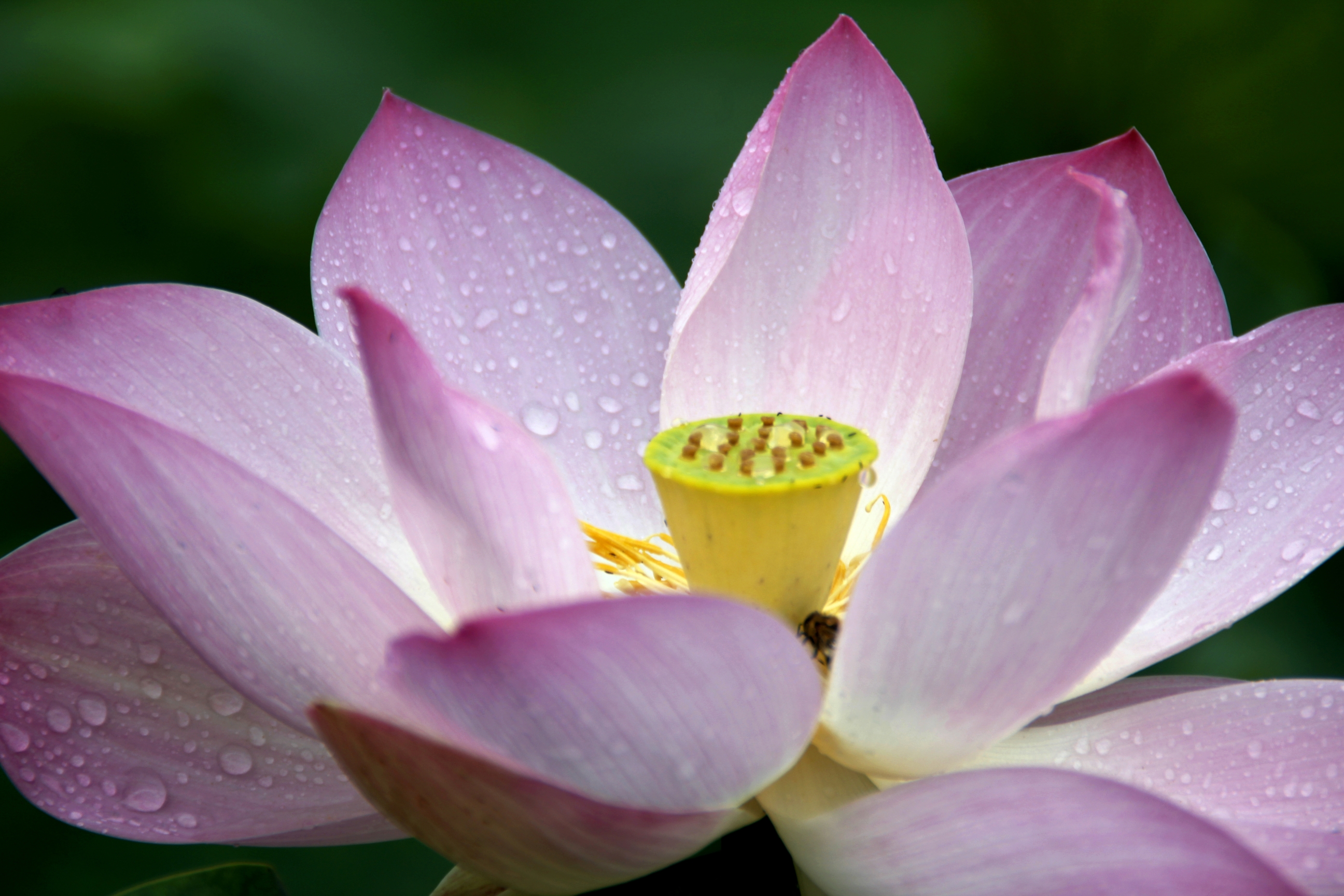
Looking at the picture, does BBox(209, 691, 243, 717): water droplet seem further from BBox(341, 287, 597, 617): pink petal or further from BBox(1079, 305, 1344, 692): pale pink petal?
BBox(1079, 305, 1344, 692): pale pink petal

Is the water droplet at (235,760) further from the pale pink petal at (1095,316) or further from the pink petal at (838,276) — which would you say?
the pale pink petal at (1095,316)

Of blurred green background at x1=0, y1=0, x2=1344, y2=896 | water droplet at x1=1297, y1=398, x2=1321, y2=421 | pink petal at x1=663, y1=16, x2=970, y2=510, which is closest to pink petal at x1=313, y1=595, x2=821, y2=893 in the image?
pink petal at x1=663, y1=16, x2=970, y2=510

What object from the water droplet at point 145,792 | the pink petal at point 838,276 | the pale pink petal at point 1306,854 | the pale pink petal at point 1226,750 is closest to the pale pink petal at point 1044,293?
the pink petal at point 838,276

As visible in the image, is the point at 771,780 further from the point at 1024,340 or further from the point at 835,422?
the point at 1024,340

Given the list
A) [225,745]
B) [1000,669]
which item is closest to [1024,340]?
[1000,669]

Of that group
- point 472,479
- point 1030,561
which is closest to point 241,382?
point 472,479
